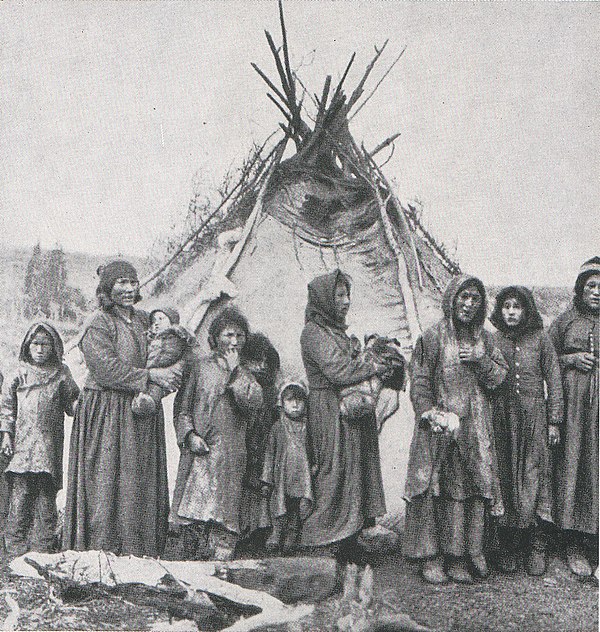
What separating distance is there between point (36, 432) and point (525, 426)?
2570 mm

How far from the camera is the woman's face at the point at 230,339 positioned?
5.68 metres

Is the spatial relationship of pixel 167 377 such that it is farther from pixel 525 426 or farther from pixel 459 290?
pixel 525 426

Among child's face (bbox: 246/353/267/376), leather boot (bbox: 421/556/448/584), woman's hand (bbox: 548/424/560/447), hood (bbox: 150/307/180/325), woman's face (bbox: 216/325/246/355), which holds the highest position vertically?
hood (bbox: 150/307/180/325)

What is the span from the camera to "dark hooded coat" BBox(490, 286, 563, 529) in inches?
219

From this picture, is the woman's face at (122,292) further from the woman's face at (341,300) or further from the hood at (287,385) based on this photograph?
the woman's face at (341,300)

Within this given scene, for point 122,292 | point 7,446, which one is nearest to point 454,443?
point 122,292

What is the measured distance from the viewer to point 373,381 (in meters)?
5.61

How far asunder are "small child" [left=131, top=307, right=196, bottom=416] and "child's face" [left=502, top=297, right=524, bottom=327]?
1.65m

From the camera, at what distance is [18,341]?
231 inches

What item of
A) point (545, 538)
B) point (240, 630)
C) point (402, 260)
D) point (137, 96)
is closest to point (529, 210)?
point (402, 260)

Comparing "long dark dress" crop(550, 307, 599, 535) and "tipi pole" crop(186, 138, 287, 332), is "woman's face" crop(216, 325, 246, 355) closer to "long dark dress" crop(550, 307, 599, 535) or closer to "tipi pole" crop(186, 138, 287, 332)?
"tipi pole" crop(186, 138, 287, 332)

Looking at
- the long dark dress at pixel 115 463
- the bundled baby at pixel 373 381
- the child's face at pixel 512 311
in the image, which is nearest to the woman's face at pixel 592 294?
→ the child's face at pixel 512 311

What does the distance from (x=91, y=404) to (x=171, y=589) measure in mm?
1033

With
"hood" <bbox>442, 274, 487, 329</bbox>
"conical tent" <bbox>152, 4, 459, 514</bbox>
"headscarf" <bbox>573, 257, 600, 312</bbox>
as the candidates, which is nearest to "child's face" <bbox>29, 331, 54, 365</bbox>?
"conical tent" <bbox>152, 4, 459, 514</bbox>
